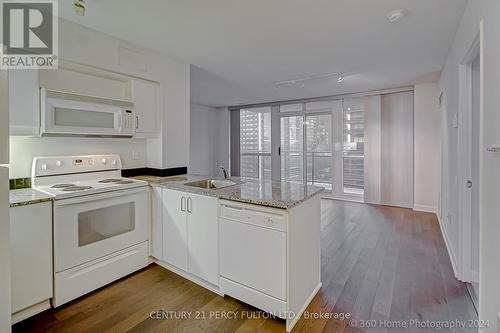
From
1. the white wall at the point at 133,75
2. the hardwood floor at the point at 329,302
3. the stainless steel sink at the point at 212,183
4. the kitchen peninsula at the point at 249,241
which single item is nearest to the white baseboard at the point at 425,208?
the hardwood floor at the point at 329,302

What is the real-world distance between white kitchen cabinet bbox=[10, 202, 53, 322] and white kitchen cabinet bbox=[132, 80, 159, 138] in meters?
1.29

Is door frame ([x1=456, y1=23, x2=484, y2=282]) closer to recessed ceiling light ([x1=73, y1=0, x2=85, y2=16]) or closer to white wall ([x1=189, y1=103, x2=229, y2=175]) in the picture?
recessed ceiling light ([x1=73, y1=0, x2=85, y2=16])

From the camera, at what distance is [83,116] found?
7.75 ft

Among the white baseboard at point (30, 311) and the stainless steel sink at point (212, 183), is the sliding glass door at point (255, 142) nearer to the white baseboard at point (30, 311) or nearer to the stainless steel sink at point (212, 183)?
the stainless steel sink at point (212, 183)

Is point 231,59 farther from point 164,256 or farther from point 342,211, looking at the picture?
point 342,211

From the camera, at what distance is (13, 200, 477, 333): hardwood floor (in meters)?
1.78

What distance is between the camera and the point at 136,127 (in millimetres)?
2811

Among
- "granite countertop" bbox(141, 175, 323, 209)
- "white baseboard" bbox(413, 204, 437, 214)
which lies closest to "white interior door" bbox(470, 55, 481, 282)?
"granite countertop" bbox(141, 175, 323, 209)

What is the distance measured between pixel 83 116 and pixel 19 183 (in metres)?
0.79

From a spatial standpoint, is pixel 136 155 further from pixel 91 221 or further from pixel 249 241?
pixel 249 241

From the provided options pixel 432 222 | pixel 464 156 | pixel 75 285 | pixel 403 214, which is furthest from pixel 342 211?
pixel 75 285

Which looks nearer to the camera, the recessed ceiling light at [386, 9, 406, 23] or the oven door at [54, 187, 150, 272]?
the oven door at [54, 187, 150, 272]

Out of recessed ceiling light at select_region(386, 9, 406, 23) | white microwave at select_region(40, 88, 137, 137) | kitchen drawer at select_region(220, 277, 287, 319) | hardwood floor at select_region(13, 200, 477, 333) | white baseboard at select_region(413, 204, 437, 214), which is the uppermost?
recessed ceiling light at select_region(386, 9, 406, 23)

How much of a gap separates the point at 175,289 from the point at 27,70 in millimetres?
2219
